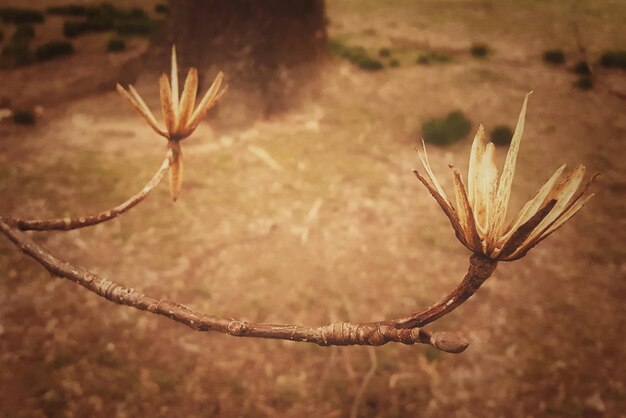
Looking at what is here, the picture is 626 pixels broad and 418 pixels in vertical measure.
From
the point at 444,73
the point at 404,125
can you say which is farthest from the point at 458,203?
the point at 444,73

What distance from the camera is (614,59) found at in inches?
221

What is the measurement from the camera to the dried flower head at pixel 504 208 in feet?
2.94

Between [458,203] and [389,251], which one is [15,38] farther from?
[458,203]

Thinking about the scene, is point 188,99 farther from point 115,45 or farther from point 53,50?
point 53,50

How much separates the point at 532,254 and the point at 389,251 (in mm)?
981

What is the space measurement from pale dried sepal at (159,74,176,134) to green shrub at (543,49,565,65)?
568cm

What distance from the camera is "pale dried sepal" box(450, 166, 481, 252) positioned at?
94cm

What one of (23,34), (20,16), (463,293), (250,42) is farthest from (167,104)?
(20,16)

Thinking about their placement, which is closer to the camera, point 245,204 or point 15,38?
point 245,204

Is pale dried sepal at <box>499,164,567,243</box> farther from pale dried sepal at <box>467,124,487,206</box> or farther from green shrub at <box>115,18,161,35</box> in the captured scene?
green shrub at <box>115,18,161,35</box>

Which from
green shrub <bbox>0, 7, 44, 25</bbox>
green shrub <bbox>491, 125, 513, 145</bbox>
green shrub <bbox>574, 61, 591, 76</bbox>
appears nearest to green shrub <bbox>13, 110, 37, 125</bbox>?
green shrub <bbox>0, 7, 44, 25</bbox>

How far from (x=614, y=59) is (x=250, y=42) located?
4387mm

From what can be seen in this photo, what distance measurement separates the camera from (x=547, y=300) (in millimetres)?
2863

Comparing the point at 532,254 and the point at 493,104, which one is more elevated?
the point at 493,104
